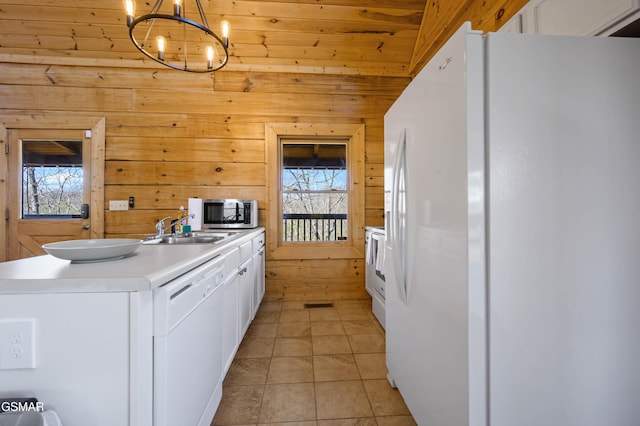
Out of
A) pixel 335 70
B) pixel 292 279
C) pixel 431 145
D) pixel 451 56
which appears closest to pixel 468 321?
pixel 431 145

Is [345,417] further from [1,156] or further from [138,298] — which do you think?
[1,156]

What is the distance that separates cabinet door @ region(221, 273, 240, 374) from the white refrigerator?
1137mm

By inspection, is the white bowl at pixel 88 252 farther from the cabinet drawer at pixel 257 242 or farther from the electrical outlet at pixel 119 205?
the electrical outlet at pixel 119 205

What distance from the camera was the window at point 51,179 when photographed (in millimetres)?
2781

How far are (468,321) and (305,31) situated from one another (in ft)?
10.1

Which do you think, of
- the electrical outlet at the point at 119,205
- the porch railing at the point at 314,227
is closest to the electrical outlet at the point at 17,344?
the porch railing at the point at 314,227

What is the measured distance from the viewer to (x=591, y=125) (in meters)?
0.87

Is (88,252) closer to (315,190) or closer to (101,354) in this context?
(101,354)

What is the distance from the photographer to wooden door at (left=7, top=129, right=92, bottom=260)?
273 centimetres

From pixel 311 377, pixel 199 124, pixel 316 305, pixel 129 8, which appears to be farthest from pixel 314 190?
pixel 129 8

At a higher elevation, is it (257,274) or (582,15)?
(582,15)

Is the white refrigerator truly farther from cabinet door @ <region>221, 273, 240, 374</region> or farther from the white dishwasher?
cabinet door @ <region>221, 273, 240, 374</region>

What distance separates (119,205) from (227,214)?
1.30 meters

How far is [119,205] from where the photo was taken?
2.83 m
